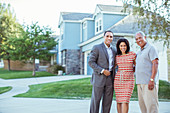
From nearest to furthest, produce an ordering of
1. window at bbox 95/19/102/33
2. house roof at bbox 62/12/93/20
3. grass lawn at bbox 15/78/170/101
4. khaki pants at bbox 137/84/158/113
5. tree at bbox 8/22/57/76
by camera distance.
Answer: khaki pants at bbox 137/84/158/113, grass lawn at bbox 15/78/170/101, window at bbox 95/19/102/33, tree at bbox 8/22/57/76, house roof at bbox 62/12/93/20

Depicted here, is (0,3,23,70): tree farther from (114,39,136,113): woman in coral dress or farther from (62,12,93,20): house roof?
(114,39,136,113): woman in coral dress

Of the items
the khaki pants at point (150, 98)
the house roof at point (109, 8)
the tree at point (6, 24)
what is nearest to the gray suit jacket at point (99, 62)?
the khaki pants at point (150, 98)

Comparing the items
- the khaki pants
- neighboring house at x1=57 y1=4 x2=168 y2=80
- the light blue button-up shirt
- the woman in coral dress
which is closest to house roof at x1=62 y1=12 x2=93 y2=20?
neighboring house at x1=57 y1=4 x2=168 y2=80

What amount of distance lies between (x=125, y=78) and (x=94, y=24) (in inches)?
611

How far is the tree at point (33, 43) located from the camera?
18484mm

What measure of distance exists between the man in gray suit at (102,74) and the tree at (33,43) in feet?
48.9

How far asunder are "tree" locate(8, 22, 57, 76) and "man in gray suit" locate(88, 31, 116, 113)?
48.9ft

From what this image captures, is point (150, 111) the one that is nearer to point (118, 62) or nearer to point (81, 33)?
point (118, 62)

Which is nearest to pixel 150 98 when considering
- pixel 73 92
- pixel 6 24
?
pixel 73 92

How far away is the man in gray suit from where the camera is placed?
402 cm

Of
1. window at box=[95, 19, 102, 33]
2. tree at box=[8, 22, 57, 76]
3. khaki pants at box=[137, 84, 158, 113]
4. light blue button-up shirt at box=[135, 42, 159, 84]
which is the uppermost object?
window at box=[95, 19, 102, 33]

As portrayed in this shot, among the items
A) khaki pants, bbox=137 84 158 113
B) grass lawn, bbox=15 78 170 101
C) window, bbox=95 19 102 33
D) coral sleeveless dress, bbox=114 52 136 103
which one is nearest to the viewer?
khaki pants, bbox=137 84 158 113

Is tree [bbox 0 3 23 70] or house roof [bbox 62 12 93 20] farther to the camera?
tree [bbox 0 3 23 70]

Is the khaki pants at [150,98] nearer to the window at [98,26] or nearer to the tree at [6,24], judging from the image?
the window at [98,26]
